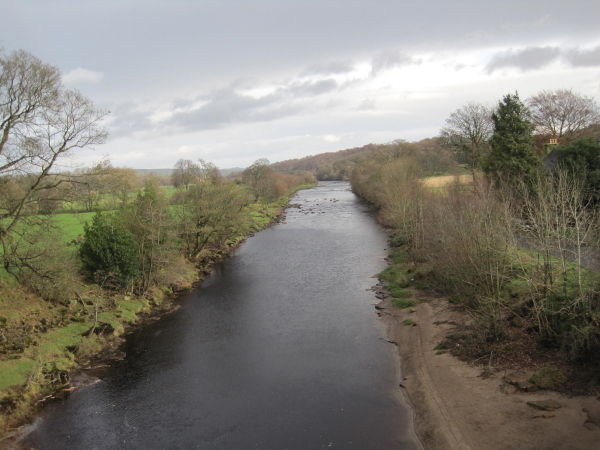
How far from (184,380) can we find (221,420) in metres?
3.82

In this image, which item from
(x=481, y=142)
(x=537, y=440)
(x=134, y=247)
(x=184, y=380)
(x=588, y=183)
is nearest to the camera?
(x=537, y=440)

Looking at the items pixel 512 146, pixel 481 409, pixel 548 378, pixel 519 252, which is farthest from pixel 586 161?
pixel 481 409

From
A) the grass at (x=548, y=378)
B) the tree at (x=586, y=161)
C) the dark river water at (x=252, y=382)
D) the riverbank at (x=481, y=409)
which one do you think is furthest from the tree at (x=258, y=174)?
the grass at (x=548, y=378)

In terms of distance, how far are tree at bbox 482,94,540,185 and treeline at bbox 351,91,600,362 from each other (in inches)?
3.3

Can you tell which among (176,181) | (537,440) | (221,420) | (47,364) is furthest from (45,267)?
(176,181)

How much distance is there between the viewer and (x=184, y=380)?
717 inches

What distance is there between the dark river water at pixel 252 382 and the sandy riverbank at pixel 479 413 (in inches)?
32.1

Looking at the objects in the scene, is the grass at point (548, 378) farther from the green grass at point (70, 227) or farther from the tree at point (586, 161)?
the green grass at point (70, 227)

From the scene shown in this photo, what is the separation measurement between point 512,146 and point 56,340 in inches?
1400

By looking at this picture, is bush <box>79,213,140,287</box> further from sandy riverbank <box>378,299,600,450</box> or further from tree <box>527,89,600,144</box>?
tree <box>527,89,600,144</box>

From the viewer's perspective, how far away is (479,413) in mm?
14227

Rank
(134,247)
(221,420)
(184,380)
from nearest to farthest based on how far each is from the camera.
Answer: (221,420)
(184,380)
(134,247)

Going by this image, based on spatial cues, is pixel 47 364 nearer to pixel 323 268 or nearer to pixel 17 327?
pixel 17 327

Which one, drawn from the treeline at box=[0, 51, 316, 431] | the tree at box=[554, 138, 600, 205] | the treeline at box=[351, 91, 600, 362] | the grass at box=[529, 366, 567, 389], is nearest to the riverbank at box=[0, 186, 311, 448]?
the treeline at box=[0, 51, 316, 431]
